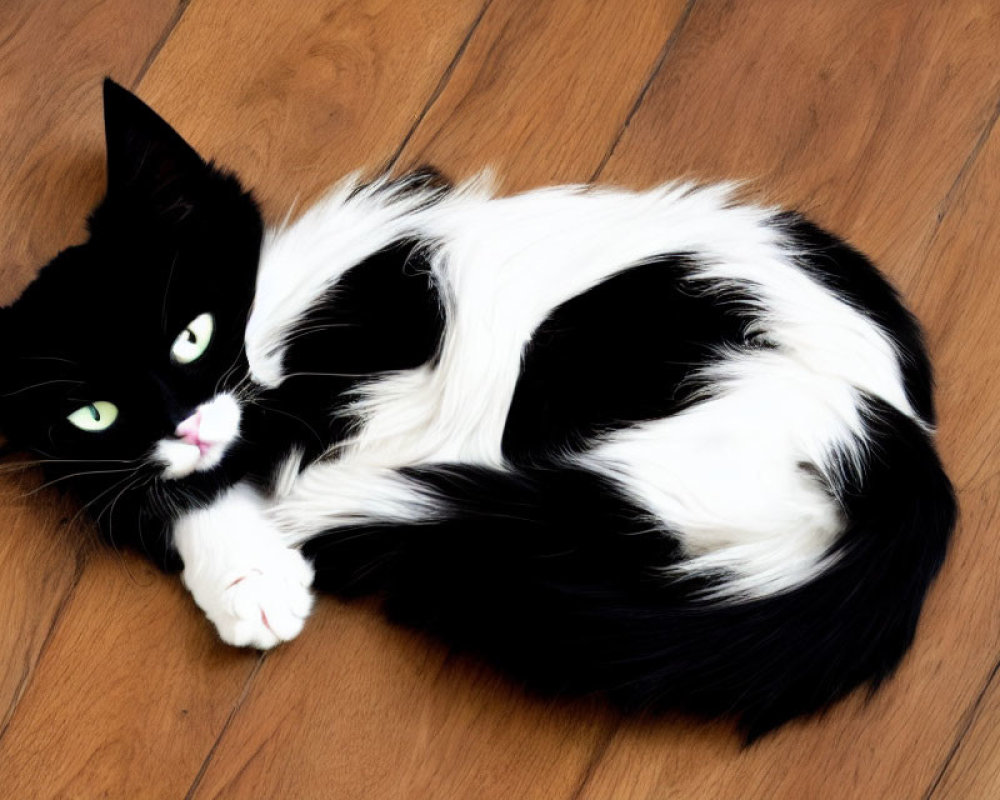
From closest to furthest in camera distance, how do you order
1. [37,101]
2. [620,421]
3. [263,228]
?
[620,421]
[263,228]
[37,101]

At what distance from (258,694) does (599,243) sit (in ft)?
2.08

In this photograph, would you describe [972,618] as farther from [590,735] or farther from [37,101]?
[37,101]

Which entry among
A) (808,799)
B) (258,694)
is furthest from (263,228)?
(808,799)

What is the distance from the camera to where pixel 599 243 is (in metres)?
1.11

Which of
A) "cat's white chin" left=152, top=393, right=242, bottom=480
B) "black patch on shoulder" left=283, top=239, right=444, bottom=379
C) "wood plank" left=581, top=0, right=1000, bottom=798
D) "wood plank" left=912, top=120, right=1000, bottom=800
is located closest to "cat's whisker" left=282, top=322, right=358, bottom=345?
"black patch on shoulder" left=283, top=239, right=444, bottom=379

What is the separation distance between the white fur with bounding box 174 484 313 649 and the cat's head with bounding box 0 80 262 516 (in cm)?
6

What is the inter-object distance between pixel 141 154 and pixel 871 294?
0.79 metres

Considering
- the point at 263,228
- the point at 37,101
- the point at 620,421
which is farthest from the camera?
the point at 37,101

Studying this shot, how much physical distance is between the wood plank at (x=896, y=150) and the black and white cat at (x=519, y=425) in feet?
0.45

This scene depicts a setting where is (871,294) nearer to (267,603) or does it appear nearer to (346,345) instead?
(346,345)

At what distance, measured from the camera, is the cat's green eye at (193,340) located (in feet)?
3.32

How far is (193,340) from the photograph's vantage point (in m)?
1.03

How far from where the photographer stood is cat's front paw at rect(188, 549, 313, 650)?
1.08 m

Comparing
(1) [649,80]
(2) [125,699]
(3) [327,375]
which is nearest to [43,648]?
(2) [125,699]
